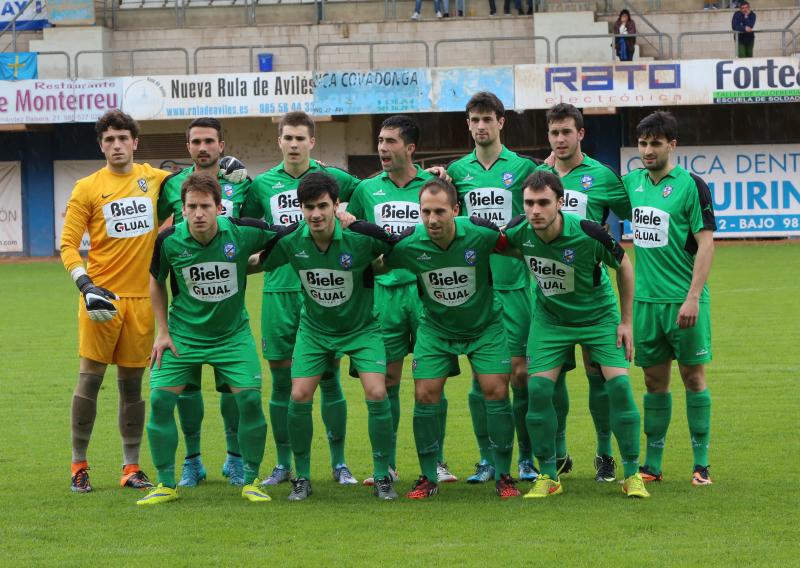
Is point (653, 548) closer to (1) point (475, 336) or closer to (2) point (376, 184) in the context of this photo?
(1) point (475, 336)

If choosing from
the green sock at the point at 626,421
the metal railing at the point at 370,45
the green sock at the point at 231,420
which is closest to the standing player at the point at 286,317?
the green sock at the point at 231,420

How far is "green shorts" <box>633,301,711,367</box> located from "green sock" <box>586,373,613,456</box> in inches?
12.8

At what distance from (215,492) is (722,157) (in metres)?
22.6

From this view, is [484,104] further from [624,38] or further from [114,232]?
[624,38]

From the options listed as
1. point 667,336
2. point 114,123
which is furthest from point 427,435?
point 114,123

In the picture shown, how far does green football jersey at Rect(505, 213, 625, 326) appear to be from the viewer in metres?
6.50

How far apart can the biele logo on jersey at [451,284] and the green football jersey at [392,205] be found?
0.47 meters

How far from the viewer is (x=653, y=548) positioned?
530 cm

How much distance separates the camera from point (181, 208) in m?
7.16

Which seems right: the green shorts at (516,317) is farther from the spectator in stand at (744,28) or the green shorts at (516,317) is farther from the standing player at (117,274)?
the spectator in stand at (744,28)

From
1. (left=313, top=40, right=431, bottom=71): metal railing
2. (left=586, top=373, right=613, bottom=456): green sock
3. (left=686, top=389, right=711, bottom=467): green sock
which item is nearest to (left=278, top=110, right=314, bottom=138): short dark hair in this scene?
(left=586, top=373, right=613, bottom=456): green sock

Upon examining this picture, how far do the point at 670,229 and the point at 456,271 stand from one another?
1229 millimetres

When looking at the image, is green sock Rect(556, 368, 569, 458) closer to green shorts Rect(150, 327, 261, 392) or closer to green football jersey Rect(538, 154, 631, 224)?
green football jersey Rect(538, 154, 631, 224)

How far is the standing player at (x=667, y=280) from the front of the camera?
676 centimetres
